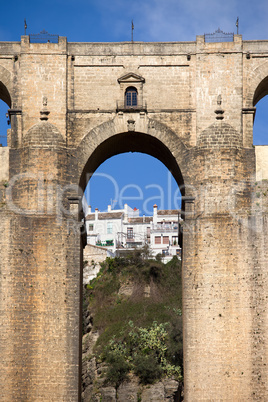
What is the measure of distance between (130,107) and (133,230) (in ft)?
172

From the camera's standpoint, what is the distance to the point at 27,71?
2656 cm

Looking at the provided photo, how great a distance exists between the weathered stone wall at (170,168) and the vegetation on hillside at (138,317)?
21.2m

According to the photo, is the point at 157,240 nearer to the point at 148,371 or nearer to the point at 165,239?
the point at 165,239

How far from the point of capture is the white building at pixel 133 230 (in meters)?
74.4

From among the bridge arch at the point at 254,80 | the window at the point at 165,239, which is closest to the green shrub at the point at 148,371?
the bridge arch at the point at 254,80

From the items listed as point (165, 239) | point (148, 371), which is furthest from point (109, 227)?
point (148, 371)

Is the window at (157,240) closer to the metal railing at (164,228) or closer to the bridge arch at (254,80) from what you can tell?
the metal railing at (164,228)

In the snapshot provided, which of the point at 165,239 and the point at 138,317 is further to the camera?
the point at 165,239

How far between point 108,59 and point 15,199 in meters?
5.87

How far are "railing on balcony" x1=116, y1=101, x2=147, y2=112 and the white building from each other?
4534 cm

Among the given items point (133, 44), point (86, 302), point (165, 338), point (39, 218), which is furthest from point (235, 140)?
point (86, 302)

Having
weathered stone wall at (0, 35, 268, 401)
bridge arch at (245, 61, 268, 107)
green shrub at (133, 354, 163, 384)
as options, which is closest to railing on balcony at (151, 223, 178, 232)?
green shrub at (133, 354, 163, 384)

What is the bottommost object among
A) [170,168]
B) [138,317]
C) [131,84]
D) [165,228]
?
[138,317]

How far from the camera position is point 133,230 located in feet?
258
